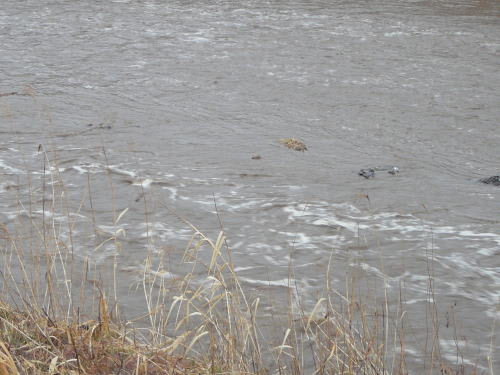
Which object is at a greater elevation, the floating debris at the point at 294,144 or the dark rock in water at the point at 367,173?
the dark rock in water at the point at 367,173

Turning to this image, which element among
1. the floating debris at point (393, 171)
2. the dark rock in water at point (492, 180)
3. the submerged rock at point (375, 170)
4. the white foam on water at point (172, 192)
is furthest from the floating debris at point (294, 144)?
the dark rock in water at point (492, 180)

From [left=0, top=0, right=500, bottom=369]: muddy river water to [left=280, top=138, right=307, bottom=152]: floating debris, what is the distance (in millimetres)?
91

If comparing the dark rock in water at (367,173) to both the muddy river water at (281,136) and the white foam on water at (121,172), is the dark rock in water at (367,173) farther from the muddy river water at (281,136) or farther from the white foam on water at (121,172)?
the white foam on water at (121,172)

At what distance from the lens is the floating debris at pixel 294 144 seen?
7.43 meters

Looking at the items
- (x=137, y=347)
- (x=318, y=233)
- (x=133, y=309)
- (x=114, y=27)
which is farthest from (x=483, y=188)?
(x=114, y=27)

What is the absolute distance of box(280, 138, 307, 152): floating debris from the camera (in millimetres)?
7434

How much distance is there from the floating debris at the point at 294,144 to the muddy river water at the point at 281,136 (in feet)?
0.30

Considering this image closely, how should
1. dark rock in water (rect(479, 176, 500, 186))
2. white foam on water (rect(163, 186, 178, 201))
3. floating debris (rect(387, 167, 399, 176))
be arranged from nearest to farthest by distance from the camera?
white foam on water (rect(163, 186, 178, 201)) < dark rock in water (rect(479, 176, 500, 186)) < floating debris (rect(387, 167, 399, 176))

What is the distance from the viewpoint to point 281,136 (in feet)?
25.7

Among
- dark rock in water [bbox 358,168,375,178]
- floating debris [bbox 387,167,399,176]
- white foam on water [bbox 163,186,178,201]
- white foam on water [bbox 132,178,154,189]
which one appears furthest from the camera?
floating debris [bbox 387,167,399,176]

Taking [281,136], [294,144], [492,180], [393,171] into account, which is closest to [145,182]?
[294,144]

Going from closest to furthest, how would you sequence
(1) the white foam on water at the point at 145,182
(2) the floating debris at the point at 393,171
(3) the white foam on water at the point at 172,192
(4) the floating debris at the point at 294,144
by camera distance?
(3) the white foam on water at the point at 172,192
(1) the white foam on water at the point at 145,182
(2) the floating debris at the point at 393,171
(4) the floating debris at the point at 294,144

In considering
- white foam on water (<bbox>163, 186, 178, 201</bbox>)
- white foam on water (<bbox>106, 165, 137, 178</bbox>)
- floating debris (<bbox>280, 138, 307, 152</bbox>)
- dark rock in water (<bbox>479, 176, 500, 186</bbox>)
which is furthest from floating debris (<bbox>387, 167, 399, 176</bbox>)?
white foam on water (<bbox>106, 165, 137, 178</bbox>)

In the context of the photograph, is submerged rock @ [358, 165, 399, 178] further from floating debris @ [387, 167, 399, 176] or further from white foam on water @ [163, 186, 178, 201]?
white foam on water @ [163, 186, 178, 201]
